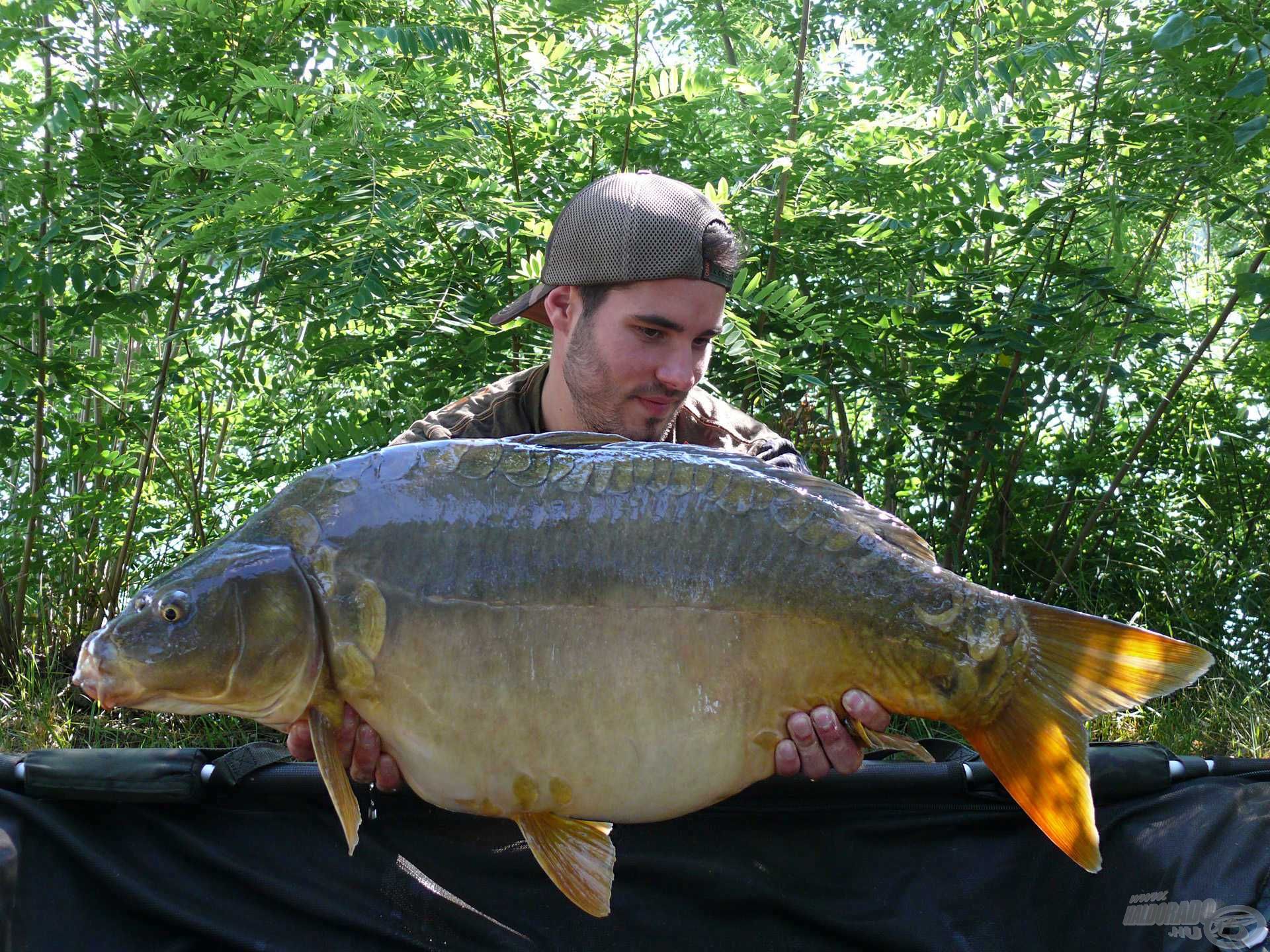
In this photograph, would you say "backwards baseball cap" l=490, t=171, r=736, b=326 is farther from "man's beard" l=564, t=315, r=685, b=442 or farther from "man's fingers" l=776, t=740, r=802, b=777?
"man's fingers" l=776, t=740, r=802, b=777

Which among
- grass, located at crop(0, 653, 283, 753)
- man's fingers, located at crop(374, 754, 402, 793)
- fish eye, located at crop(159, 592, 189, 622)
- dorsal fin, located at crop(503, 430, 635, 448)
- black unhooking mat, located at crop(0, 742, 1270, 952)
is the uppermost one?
dorsal fin, located at crop(503, 430, 635, 448)

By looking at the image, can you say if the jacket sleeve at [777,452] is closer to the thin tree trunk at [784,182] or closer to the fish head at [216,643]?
the thin tree trunk at [784,182]

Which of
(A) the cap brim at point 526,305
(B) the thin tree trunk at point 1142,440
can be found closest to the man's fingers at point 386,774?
(A) the cap brim at point 526,305

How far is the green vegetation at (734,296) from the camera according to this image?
241cm

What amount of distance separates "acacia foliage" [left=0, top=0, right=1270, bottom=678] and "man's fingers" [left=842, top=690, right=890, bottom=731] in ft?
3.86

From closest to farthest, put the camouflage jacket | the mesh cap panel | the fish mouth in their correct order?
the fish mouth, the mesh cap panel, the camouflage jacket

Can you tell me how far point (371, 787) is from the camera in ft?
5.51

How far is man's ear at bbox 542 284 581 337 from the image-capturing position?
1983mm

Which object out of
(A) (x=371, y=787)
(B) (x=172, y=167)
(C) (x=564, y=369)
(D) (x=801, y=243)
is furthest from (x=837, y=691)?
(B) (x=172, y=167)

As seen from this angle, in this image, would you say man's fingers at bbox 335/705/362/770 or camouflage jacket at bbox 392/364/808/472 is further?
camouflage jacket at bbox 392/364/808/472

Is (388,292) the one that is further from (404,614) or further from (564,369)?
(404,614)

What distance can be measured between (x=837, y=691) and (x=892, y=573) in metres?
0.15

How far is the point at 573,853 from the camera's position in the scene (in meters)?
1.29

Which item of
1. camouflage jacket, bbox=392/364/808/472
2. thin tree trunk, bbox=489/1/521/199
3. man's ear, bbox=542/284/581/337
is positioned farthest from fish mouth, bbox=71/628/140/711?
thin tree trunk, bbox=489/1/521/199
